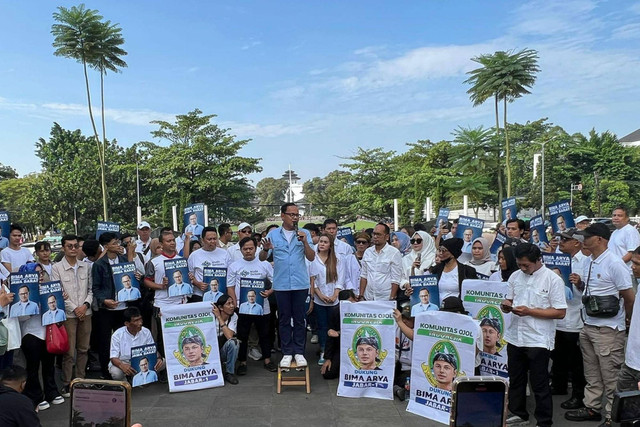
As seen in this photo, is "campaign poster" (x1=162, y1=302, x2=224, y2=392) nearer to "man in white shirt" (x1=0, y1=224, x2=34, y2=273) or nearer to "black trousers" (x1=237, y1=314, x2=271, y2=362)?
"black trousers" (x1=237, y1=314, x2=271, y2=362)

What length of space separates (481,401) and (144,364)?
12.6ft

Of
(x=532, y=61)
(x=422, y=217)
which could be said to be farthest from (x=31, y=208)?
(x=532, y=61)

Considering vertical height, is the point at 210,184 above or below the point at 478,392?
above

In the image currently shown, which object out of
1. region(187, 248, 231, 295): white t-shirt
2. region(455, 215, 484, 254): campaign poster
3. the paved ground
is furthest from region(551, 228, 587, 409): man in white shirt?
region(187, 248, 231, 295): white t-shirt

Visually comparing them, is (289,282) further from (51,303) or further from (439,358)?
(51,303)

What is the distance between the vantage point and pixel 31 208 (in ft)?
131

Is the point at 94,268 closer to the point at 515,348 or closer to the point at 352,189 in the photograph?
the point at 515,348

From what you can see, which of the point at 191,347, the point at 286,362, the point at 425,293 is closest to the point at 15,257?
the point at 191,347

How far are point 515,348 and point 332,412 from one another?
1920 mm

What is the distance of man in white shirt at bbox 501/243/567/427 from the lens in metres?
4.18

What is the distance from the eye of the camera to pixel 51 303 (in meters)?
5.05

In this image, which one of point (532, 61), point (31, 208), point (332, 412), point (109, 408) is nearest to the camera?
point (109, 408)

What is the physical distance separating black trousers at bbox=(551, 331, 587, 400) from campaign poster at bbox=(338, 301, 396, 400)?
1834 millimetres

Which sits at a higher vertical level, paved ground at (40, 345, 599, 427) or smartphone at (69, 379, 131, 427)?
smartphone at (69, 379, 131, 427)
